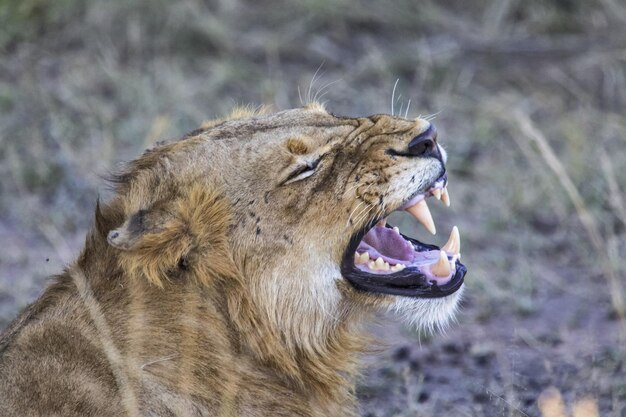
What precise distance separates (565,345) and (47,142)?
3.42 meters

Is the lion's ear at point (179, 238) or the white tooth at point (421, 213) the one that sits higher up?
the lion's ear at point (179, 238)

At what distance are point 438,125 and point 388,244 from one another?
3807 mm

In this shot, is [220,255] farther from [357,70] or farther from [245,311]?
[357,70]

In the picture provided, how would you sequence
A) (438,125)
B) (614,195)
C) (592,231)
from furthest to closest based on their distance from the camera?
(438,125) < (592,231) < (614,195)

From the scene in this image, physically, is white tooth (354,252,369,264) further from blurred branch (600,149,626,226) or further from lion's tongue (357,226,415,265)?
blurred branch (600,149,626,226)

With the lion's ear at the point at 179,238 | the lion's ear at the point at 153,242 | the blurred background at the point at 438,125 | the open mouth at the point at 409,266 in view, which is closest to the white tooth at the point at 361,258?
the open mouth at the point at 409,266

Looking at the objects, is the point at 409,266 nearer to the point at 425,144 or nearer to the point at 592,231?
the point at 425,144

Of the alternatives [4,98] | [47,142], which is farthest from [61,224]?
[4,98]

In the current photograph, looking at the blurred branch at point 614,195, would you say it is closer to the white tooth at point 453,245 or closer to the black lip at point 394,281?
the white tooth at point 453,245

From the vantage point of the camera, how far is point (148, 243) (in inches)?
119

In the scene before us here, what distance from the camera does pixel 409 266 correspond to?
344cm

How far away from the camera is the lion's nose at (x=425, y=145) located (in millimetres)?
3391

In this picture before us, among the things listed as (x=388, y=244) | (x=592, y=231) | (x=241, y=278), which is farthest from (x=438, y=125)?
(x=241, y=278)

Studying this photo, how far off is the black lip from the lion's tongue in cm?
9
